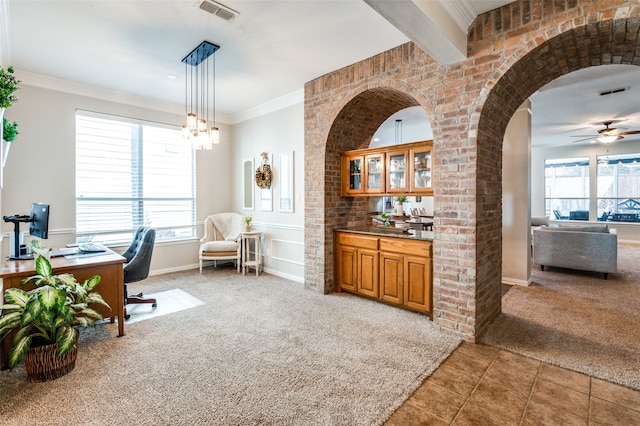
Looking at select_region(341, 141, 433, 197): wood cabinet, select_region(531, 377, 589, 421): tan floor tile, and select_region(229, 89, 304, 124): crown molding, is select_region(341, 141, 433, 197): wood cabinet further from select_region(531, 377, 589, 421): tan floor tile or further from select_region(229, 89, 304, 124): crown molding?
select_region(531, 377, 589, 421): tan floor tile

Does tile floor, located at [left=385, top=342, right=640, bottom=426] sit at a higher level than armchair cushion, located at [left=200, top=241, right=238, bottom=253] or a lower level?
lower

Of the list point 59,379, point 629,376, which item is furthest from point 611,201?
point 59,379

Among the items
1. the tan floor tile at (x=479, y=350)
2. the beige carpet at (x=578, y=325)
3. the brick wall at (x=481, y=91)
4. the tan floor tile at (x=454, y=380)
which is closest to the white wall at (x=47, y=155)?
the brick wall at (x=481, y=91)

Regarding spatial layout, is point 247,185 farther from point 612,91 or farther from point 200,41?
point 612,91

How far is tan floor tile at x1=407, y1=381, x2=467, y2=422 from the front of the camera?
2.00 metres

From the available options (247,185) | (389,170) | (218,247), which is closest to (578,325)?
(389,170)

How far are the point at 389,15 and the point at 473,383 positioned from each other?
2807 millimetres

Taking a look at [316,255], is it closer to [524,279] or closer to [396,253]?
[396,253]

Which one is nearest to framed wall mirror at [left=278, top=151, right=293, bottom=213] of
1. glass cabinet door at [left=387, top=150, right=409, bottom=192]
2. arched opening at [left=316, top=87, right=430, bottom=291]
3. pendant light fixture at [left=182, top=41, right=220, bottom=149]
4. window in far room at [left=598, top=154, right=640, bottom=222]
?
arched opening at [left=316, top=87, right=430, bottom=291]

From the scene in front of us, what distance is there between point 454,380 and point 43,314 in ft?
9.97

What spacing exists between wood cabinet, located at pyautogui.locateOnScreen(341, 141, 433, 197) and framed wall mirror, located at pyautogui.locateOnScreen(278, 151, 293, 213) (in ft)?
3.31

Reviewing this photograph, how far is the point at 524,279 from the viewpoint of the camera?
4777 mm

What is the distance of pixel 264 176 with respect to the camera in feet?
18.4

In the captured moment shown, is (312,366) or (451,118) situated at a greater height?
(451,118)
